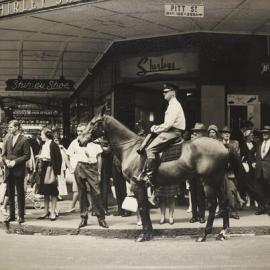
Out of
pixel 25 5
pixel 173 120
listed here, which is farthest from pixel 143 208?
pixel 25 5

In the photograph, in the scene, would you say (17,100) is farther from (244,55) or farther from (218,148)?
(218,148)

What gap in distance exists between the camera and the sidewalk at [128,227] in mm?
12133

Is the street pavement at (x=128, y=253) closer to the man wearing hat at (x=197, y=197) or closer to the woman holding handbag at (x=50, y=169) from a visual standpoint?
the man wearing hat at (x=197, y=197)

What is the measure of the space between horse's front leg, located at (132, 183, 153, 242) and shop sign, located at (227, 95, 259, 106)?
6530 millimetres

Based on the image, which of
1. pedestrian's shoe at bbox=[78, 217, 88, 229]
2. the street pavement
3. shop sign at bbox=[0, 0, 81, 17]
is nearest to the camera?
the street pavement

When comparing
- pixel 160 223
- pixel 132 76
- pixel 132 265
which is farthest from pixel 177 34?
pixel 132 265

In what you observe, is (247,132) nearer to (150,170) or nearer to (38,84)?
(150,170)

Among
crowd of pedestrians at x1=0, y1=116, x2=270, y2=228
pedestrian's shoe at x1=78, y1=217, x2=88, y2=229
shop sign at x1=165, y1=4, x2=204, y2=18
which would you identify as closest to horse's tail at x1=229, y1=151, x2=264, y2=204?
crowd of pedestrians at x1=0, y1=116, x2=270, y2=228

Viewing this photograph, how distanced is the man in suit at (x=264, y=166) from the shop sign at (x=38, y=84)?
588 centimetres

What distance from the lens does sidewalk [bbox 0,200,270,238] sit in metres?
12.1

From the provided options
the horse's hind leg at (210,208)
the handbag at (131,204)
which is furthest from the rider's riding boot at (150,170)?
the horse's hind leg at (210,208)

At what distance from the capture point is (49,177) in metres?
13.8

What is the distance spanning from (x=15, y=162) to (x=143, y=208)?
3.12 metres

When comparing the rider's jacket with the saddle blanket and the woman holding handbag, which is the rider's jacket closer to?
the saddle blanket
